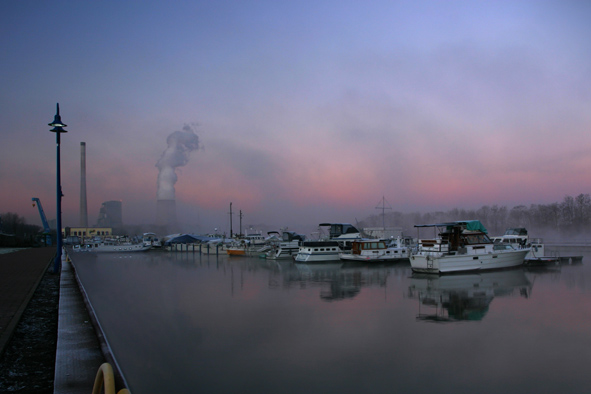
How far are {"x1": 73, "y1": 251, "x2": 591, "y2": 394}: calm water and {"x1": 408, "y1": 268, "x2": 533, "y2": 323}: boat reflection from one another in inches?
3.8

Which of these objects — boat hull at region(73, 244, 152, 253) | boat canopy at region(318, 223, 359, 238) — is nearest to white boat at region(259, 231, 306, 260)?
boat canopy at region(318, 223, 359, 238)

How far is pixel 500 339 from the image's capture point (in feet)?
42.8

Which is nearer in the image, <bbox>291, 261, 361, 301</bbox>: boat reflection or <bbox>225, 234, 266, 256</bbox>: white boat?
<bbox>291, 261, 361, 301</bbox>: boat reflection

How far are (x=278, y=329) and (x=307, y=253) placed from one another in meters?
28.3

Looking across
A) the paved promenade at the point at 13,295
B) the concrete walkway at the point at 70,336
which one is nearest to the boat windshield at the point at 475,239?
the concrete walkway at the point at 70,336

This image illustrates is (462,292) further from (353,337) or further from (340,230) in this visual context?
(340,230)

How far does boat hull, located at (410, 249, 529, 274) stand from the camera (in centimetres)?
2945

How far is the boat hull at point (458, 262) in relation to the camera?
96.6 feet

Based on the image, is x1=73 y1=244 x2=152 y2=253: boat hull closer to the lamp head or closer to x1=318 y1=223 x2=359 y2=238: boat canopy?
x1=318 y1=223 x2=359 y2=238: boat canopy

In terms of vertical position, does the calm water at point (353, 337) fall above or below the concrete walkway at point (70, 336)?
below

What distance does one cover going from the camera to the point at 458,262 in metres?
29.8

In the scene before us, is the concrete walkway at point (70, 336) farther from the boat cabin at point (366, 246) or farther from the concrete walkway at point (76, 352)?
the boat cabin at point (366, 246)

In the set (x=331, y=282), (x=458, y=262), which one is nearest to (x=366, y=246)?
(x=458, y=262)

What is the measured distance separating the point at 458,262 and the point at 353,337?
754 inches
